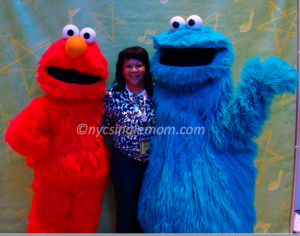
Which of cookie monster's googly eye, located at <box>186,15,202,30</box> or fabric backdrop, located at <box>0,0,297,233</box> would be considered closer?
cookie monster's googly eye, located at <box>186,15,202,30</box>

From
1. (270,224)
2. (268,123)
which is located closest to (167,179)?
(268,123)

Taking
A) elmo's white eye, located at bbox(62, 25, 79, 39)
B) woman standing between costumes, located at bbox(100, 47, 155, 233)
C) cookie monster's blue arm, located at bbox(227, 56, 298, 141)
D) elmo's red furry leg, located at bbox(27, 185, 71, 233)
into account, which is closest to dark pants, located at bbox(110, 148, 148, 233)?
woman standing between costumes, located at bbox(100, 47, 155, 233)

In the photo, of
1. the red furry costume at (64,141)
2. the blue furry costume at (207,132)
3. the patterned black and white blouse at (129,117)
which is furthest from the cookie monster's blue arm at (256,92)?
the red furry costume at (64,141)

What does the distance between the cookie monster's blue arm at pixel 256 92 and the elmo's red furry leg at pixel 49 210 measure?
93 cm

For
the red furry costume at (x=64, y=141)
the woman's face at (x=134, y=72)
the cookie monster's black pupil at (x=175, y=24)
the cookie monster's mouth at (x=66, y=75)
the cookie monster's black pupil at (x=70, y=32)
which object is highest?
the cookie monster's black pupil at (x=175, y=24)

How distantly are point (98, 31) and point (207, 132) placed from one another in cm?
96

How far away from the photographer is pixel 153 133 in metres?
1.18

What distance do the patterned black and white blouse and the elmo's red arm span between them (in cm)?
30

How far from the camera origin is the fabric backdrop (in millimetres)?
1370

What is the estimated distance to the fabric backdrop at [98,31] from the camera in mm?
1370

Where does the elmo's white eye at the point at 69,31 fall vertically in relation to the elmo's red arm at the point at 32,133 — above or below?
above

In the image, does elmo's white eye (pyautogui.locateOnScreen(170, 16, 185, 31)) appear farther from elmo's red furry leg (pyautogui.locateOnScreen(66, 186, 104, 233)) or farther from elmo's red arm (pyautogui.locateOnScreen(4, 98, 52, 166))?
elmo's red furry leg (pyautogui.locateOnScreen(66, 186, 104, 233))

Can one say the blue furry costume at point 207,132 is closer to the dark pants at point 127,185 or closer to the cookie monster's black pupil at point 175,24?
the cookie monster's black pupil at point 175,24

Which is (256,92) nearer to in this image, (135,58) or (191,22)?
(191,22)
